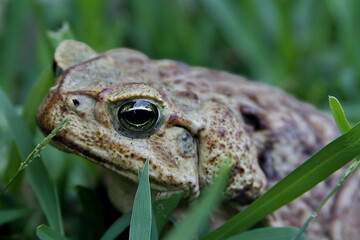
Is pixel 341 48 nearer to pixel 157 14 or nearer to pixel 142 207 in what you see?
pixel 157 14

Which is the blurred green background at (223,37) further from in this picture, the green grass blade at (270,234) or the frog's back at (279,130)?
the green grass blade at (270,234)

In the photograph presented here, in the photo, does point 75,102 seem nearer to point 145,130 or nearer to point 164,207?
point 145,130

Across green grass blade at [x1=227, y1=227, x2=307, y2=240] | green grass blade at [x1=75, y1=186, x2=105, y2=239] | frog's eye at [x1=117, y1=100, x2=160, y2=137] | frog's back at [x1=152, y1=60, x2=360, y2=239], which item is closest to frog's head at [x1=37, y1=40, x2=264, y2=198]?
frog's eye at [x1=117, y1=100, x2=160, y2=137]

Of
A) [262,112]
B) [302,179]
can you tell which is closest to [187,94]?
[262,112]

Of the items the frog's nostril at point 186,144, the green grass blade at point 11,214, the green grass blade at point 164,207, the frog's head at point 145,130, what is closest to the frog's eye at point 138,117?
the frog's head at point 145,130

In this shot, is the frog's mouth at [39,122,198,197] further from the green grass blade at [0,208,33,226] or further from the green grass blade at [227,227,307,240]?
the green grass blade at [0,208,33,226]

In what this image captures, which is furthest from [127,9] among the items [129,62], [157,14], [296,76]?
[129,62]
